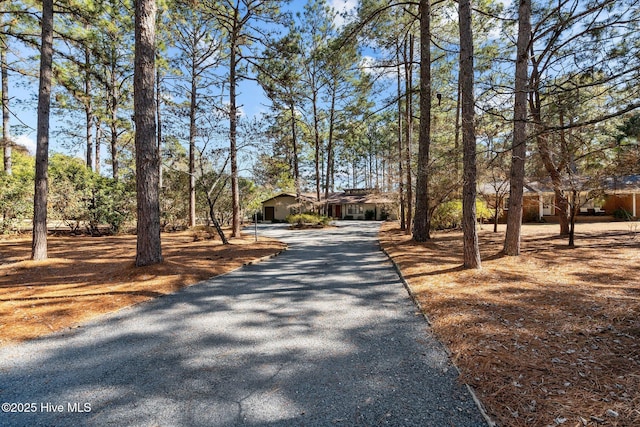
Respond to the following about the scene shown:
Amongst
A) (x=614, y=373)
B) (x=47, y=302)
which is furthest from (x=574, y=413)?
(x=47, y=302)

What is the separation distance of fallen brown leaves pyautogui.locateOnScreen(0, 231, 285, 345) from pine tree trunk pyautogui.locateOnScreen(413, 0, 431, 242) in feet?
17.5

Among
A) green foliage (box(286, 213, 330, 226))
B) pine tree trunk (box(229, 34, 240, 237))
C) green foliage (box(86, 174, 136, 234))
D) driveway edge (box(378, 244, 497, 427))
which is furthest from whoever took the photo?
green foliage (box(286, 213, 330, 226))

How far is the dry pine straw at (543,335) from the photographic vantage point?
1998 millimetres

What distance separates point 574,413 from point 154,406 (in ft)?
9.18

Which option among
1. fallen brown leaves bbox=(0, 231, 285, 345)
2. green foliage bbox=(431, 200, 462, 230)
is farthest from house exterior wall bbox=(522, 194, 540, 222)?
fallen brown leaves bbox=(0, 231, 285, 345)

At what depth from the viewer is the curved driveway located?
6.66ft

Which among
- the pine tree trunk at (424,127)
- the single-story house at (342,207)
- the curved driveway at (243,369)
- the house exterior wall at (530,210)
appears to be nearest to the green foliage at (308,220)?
the single-story house at (342,207)

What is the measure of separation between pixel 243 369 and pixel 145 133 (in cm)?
573

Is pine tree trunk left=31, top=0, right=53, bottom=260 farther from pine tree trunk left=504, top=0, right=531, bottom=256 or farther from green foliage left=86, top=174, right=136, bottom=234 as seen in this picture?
pine tree trunk left=504, top=0, right=531, bottom=256

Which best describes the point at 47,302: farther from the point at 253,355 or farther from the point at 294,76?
the point at 294,76

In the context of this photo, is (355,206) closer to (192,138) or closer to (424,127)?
(424,127)

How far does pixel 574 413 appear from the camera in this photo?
1.89 metres

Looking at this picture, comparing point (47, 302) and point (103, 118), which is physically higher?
point (103, 118)

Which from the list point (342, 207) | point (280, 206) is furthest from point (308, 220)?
point (342, 207)
